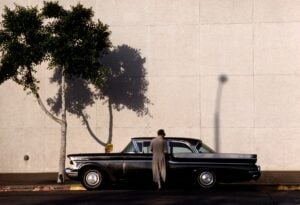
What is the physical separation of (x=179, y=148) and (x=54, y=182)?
5.49 meters

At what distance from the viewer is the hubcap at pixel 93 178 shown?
19672 mm

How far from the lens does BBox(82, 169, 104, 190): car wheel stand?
19.7 m

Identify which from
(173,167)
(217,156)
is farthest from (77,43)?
(217,156)

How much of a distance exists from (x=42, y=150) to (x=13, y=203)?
472 inches

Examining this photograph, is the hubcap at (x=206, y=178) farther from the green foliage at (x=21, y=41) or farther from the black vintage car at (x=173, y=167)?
the green foliage at (x=21, y=41)

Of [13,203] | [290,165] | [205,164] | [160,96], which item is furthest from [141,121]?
[13,203]

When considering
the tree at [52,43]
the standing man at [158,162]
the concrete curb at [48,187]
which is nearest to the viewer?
the standing man at [158,162]

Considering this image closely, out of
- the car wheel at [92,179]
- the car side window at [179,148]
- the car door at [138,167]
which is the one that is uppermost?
the car side window at [179,148]

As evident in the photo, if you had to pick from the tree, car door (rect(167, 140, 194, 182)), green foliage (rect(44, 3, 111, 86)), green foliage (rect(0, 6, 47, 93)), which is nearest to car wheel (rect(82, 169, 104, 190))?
car door (rect(167, 140, 194, 182))

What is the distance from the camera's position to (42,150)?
2756 cm

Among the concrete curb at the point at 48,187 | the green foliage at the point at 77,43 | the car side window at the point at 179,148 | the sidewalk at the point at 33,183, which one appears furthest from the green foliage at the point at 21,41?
the car side window at the point at 179,148

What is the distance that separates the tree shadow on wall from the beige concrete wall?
0.24m

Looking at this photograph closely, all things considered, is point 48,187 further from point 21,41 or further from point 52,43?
point 21,41

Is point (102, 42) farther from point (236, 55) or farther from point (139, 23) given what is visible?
point (236, 55)
